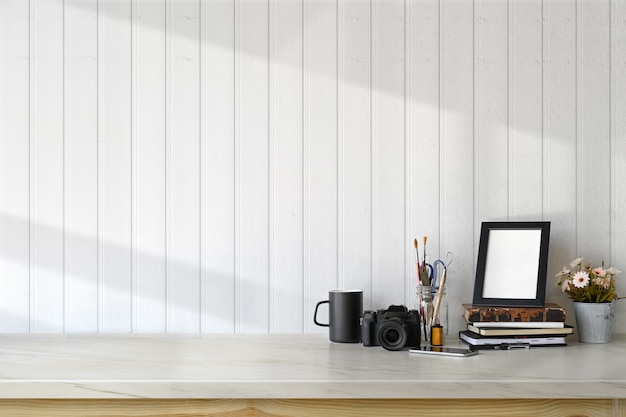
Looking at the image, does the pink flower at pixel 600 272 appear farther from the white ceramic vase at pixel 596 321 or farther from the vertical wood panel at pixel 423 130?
the vertical wood panel at pixel 423 130

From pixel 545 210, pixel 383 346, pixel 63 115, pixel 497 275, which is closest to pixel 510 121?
pixel 545 210

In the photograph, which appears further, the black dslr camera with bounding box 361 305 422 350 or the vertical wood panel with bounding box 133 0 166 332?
the vertical wood panel with bounding box 133 0 166 332

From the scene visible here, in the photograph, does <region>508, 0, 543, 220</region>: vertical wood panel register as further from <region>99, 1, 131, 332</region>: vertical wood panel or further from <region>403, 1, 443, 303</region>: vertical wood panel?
<region>99, 1, 131, 332</region>: vertical wood panel

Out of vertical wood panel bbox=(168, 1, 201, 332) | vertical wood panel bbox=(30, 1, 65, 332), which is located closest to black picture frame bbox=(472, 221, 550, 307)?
vertical wood panel bbox=(168, 1, 201, 332)

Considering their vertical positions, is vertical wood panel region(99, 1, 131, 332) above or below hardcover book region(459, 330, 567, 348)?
above

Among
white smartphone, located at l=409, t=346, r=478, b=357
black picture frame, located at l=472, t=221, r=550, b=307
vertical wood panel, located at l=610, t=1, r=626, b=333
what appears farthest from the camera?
vertical wood panel, located at l=610, t=1, r=626, b=333

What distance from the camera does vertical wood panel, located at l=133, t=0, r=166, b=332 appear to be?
1.94 metres

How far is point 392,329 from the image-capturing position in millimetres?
1703

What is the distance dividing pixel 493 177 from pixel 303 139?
0.56 m

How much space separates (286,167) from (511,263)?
27.0 inches

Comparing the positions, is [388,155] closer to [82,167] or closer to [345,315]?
[345,315]

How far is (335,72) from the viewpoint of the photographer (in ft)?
6.43

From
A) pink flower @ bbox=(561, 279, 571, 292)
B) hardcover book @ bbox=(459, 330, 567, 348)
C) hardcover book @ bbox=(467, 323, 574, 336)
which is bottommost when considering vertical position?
hardcover book @ bbox=(459, 330, 567, 348)

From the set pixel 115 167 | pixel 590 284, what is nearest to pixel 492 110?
pixel 590 284
